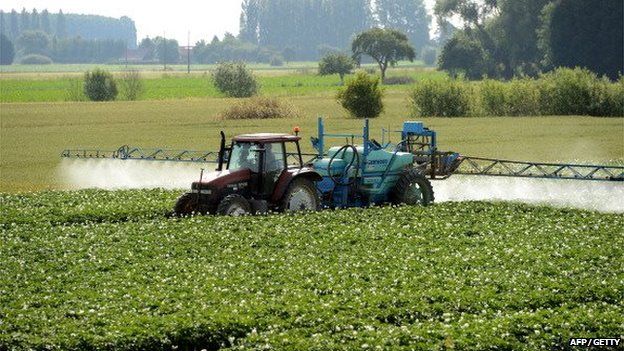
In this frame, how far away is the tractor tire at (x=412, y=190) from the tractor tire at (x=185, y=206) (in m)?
5.52

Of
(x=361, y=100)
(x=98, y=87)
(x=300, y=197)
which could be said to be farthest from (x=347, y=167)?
(x=98, y=87)

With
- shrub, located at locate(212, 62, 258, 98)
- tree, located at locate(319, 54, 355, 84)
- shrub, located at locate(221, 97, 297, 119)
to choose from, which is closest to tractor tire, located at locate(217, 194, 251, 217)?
shrub, located at locate(221, 97, 297, 119)

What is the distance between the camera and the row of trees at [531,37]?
106 meters

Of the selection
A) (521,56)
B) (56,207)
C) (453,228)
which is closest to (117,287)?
(453,228)

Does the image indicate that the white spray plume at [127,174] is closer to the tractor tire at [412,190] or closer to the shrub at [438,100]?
the tractor tire at [412,190]

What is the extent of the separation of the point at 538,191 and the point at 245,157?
10.4m

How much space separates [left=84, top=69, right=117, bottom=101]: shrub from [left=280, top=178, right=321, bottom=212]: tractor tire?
2896 inches

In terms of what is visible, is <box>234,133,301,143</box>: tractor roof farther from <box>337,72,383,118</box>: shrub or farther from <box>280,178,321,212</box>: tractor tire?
<box>337,72,383,118</box>: shrub

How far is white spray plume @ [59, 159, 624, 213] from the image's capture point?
3064cm

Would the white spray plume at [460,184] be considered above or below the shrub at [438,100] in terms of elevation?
below

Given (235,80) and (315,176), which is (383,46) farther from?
(315,176)

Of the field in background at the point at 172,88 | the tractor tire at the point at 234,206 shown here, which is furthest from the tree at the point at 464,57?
the tractor tire at the point at 234,206

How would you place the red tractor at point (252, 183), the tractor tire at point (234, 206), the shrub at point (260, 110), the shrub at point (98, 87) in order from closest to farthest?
1. the tractor tire at point (234, 206)
2. the red tractor at point (252, 183)
3. the shrub at point (260, 110)
4. the shrub at point (98, 87)

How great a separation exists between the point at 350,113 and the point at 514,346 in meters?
58.1
